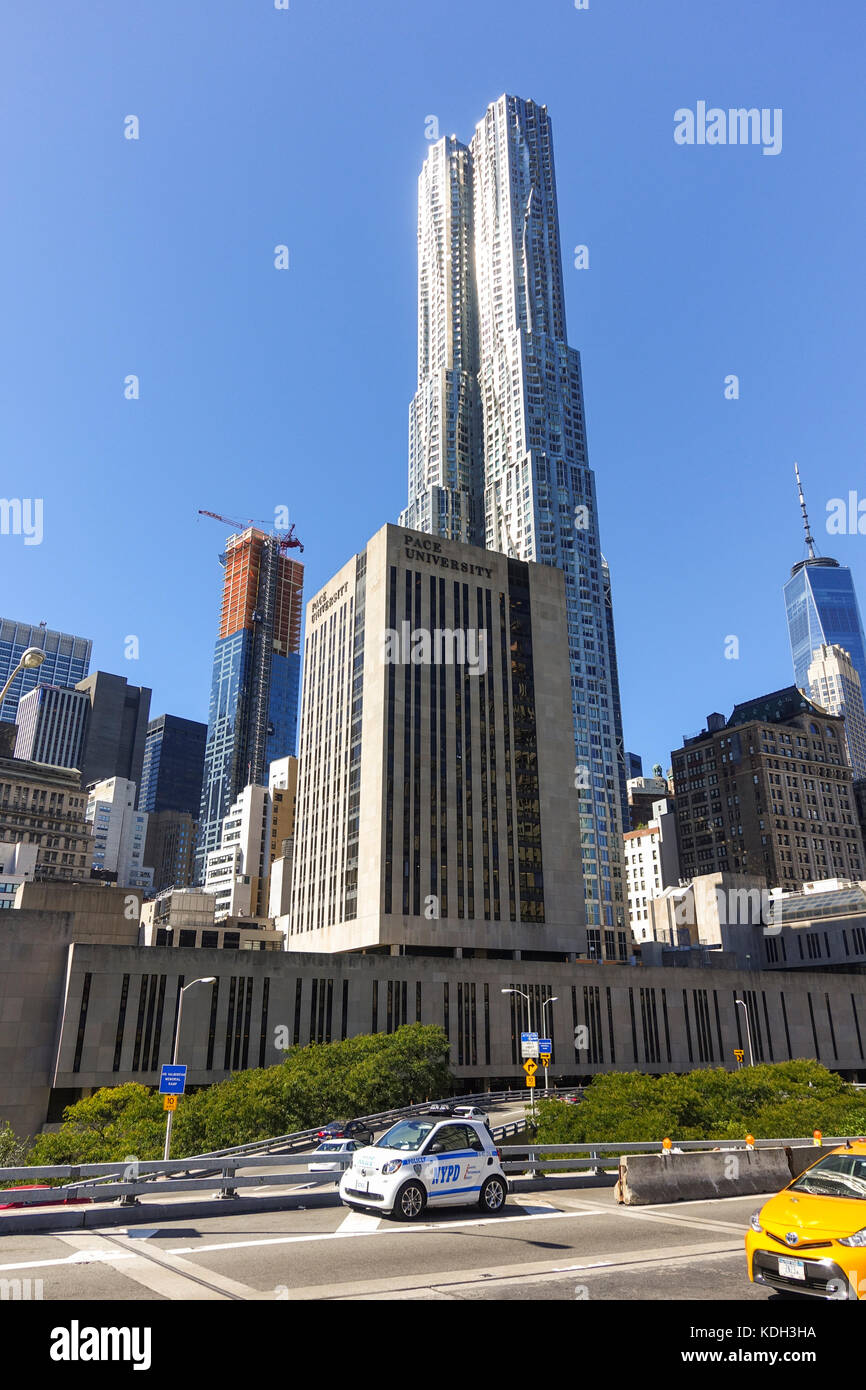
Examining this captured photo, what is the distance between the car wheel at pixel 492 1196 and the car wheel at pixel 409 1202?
1.62 meters

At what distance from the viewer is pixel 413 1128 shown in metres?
17.5

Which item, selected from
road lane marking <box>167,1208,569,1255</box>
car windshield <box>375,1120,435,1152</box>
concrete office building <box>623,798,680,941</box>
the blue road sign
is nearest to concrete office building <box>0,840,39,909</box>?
the blue road sign

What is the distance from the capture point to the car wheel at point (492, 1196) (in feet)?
58.1

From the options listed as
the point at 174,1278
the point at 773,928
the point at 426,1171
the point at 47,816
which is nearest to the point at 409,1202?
the point at 426,1171

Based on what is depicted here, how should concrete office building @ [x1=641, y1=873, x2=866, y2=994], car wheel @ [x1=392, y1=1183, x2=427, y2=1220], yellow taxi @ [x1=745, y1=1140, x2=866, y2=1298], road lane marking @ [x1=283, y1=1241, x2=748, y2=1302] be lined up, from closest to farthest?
yellow taxi @ [x1=745, y1=1140, x2=866, y2=1298] < road lane marking @ [x1=283, y1=1241, x2=748, y2=1302] < car wheel @ [x1=392, y1=1183, x2=427, y2=1220] < concrete office building @ [x1=641, y1=873, x2=866, y2=994]

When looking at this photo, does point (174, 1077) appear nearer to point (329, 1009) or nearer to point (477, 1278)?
point (477, 1278)

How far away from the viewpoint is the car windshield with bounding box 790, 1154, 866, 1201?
37.3 feet

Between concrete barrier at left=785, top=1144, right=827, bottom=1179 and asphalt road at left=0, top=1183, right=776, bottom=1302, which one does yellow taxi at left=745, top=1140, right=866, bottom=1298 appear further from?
concrete barrier at left=785, top=1144, right=827, bottom=1179

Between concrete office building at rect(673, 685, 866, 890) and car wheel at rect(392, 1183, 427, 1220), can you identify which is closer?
car wheel at rect(392, 1183, 427, 1220)

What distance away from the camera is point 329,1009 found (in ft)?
242

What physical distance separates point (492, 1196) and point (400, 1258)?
17.5 feet
